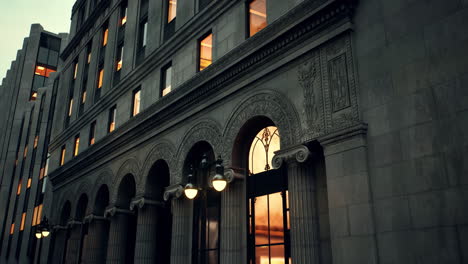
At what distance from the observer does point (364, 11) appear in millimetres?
13133

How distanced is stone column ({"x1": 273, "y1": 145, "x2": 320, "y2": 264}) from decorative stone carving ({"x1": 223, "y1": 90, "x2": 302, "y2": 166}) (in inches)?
24.9

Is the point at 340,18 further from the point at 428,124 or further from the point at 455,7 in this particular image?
the point at 428,124

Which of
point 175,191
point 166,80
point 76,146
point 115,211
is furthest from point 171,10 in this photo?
point 76,146

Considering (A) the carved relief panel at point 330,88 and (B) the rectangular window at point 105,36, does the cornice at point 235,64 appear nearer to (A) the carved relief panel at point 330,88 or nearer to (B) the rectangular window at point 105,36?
(A) the carved relief panel at point 330,88

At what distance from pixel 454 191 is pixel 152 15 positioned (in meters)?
21.4

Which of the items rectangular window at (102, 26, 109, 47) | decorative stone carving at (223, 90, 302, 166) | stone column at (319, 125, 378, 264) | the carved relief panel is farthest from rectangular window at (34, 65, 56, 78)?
stone column at (319, 125, 378, 264)

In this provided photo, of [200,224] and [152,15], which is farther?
[152,15]

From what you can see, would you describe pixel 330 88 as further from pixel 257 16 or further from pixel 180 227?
pixel 180 227

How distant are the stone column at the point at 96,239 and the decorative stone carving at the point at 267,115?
14650mm

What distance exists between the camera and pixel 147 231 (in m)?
22.7

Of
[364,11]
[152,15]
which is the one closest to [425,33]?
[364,11]

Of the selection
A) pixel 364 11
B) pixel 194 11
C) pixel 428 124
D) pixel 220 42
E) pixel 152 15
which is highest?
pixel 152 15

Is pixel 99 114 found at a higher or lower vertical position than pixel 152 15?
lower

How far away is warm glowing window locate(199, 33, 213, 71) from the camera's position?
20566mm
